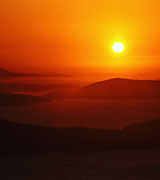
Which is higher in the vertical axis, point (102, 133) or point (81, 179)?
point (102, 133)

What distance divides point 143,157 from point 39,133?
2.66 metres

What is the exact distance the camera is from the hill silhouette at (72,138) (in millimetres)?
12539

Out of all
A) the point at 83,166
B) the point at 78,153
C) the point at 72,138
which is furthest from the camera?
the point at 72,138

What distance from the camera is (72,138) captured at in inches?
505

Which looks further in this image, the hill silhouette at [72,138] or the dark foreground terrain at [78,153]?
the hill silhouette at [72,138]

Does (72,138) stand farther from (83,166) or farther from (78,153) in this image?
(83,166)

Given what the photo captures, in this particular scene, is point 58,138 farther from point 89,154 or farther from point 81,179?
point 81,179

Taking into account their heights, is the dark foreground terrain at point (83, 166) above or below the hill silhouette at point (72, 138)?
below

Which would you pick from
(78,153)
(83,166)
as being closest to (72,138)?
(78,153)

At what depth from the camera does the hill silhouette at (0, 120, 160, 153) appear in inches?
494

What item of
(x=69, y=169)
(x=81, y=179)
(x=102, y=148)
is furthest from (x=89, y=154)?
(x=81, y=179)

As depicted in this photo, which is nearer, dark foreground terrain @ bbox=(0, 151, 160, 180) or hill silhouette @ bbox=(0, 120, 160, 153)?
dark foreground terrain @ bbox=(0, 151, 160, 180)

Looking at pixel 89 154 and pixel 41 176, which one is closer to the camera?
pixel 41 176

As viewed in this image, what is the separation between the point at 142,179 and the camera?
31.3ft
